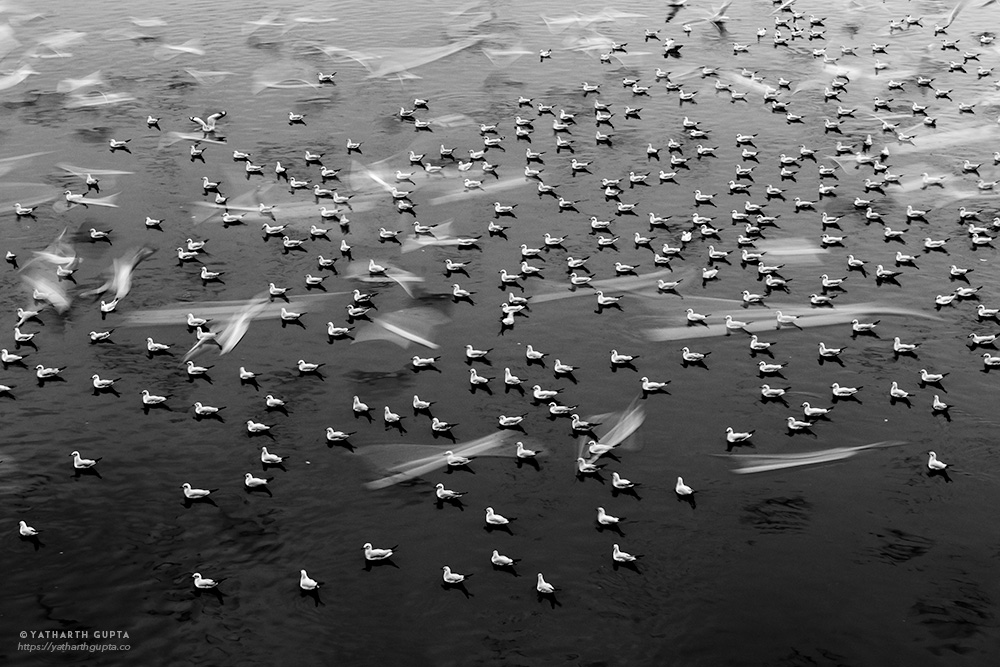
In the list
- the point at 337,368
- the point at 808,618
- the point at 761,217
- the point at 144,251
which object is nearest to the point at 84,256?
the point at 144,251

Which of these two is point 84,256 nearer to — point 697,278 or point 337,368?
point 337,368

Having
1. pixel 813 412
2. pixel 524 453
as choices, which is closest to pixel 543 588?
pixel 524 453

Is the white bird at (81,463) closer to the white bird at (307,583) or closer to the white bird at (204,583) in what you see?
the white bird at (204,583)

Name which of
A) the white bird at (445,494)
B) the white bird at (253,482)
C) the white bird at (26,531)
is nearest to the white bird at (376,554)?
the white bird at (445,494)

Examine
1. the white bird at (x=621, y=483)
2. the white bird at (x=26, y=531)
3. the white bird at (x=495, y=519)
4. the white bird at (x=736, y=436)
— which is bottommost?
the white bird at (x=26, y=531)

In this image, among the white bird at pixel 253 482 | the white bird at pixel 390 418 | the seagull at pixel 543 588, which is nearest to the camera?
the seagull at pixel 543 588

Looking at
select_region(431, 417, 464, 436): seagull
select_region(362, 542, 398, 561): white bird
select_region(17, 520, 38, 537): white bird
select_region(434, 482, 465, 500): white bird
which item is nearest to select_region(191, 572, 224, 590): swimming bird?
select_region(362, 542, 398, 561): white bird

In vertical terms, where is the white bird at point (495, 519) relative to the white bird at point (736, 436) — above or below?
below

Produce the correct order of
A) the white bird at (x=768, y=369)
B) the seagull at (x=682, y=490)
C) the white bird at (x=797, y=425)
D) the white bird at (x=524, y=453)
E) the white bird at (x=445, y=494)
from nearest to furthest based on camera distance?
1. the white bird at (x=445, y=494)
2. the seagull at (x=682, y=490)
3. the white bird at (x=524, y=453)
4. the white bird at (x=797, y=425)
5. the white bird at (x=768, y=369)
